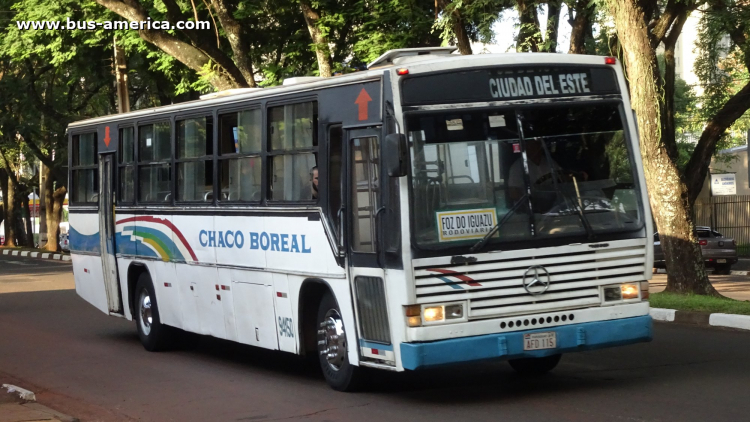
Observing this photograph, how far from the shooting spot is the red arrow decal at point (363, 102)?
8.66 m

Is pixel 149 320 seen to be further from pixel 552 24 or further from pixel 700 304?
pixel 552 24

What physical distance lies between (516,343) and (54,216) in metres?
41.1

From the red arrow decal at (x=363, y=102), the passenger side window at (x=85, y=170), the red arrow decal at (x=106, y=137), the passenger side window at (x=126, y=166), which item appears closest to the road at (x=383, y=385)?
the passenger side window at (x=126, y=166)

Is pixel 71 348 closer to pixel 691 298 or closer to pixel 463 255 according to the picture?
pixel 463 255

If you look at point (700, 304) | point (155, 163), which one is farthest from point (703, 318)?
point (155, 163)

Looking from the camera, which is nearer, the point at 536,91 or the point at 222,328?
the point at 536,91

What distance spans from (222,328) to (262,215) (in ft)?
5.33

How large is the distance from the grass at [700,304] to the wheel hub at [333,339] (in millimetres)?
6283

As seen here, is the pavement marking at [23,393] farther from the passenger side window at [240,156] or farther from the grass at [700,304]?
the grass at [700,304]

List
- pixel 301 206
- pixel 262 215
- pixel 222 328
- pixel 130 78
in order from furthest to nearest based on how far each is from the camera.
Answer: pixel 130 78 < pixel 222 328 < pixel 262 215 < pixel 301 206

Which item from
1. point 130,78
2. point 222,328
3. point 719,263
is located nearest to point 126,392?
point 222,328

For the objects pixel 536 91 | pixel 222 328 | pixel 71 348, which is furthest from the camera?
pixel 71 348

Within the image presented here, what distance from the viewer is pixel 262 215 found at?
1038 centimetres

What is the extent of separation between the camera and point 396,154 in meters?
7.91
